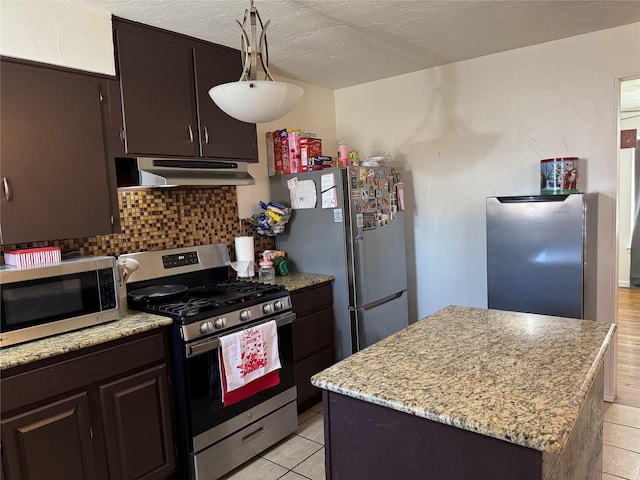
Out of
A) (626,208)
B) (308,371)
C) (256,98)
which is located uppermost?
(256,98)

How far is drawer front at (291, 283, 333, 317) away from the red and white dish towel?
35 cm

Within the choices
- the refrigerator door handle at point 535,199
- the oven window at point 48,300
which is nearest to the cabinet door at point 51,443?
the oven window at point 48,300

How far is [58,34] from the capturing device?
1988 millimetres

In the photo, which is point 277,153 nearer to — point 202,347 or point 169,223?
point 169,223

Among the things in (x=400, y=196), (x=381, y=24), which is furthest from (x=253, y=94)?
(x=400, y=196)

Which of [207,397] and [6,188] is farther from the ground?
[6,188]

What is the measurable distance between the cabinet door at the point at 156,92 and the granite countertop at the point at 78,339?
0.87 meters

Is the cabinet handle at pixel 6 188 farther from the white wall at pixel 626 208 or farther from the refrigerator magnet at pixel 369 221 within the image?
the white wall at pixel 626 208

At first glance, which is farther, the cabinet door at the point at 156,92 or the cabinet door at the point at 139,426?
the cabinet door at the point at 156,92

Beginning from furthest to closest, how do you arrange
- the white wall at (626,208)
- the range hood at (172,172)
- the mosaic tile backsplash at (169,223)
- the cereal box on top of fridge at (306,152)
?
1. the white wall at (626,208)
2. the cereal box on top of fridge at (306,152)
3. the mosaic tile backsplash at (169,223)
4. the range hood at (172,172)

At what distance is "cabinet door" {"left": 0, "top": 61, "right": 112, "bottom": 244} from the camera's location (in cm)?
186

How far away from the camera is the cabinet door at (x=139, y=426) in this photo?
1.91 m

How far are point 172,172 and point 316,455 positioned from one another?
68.9 inches

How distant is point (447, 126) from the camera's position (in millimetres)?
3432
